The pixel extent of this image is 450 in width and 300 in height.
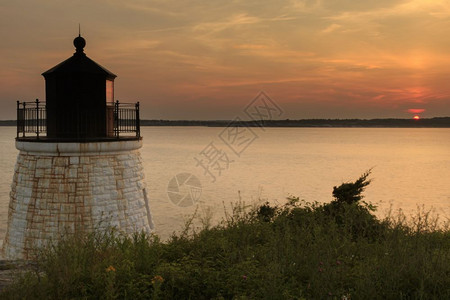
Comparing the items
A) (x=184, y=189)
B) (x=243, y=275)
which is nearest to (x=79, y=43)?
(x=243, y=275)

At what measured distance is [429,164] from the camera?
77312mm

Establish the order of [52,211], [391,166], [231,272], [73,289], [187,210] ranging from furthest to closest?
[391,166] → [187,210] → [52,211] → [231,272] → [73,289]

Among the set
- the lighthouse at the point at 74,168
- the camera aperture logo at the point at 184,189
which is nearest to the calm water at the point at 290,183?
the camera aperture logo at the point at 184,189

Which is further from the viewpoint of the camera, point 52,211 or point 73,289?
point 52,211

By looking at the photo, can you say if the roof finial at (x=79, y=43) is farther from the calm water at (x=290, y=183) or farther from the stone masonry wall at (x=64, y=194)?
the calm water at (x=290, y=183)

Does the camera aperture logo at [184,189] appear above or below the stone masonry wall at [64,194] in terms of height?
below

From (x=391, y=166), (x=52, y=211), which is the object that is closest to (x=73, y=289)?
(x=52, y=211)

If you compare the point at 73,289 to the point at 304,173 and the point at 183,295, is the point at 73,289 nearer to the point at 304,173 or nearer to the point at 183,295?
the point at 183,295

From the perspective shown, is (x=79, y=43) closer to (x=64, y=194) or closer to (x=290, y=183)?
(x=64, y=194)

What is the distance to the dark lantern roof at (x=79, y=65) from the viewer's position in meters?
12.3

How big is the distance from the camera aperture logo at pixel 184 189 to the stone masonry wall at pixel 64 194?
2668cm

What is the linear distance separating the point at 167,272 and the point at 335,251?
2.74 meters

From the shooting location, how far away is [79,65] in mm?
12484

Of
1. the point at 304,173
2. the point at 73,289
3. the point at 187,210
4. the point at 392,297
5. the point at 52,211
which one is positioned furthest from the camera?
the point at 304,173
